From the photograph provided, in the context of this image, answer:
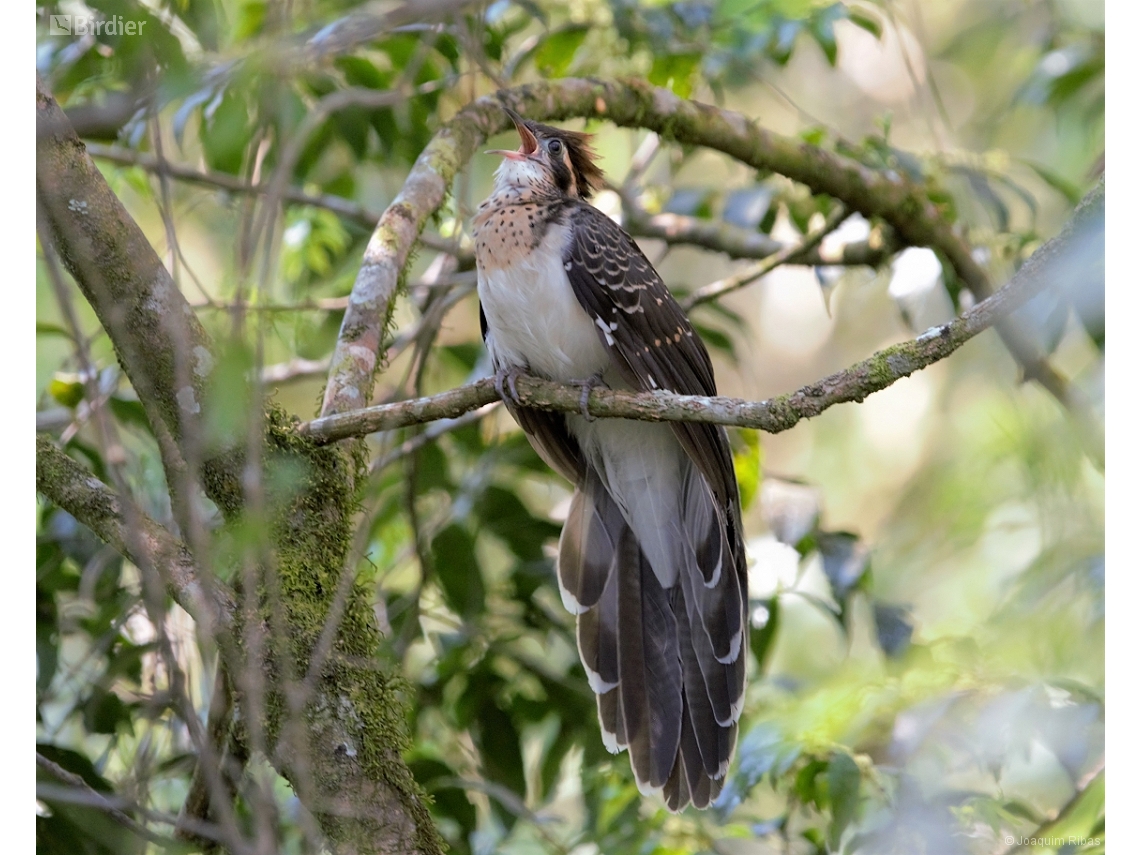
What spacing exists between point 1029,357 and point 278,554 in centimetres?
284

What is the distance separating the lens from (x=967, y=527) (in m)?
2.68

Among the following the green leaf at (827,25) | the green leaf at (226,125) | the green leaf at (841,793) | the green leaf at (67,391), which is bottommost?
the green leaf at (841,793)

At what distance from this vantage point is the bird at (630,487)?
10.3 feet

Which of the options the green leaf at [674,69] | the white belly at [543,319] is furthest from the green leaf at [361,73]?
the green leaf at [674,69]

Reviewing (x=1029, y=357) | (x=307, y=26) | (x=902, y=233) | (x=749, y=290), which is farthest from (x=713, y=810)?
(x=749, y=290)

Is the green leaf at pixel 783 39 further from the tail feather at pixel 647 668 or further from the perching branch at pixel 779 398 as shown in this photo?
the tail feather at pixel 647 668

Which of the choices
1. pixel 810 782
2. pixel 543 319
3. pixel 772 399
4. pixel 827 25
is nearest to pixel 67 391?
pixel 543 319

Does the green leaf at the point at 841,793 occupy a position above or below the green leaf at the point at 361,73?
below

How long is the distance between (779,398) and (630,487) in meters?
1.40

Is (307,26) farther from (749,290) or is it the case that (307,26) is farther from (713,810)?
(749,290)

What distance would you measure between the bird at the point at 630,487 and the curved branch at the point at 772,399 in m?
0.38

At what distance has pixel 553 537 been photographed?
3.80 metres

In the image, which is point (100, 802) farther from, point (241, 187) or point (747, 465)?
point (747, 465)
